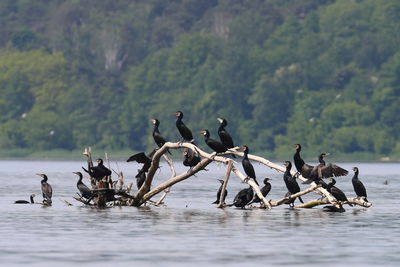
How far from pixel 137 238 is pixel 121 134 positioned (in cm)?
10133

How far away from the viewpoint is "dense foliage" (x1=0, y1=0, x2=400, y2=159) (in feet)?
411

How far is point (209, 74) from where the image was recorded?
135m

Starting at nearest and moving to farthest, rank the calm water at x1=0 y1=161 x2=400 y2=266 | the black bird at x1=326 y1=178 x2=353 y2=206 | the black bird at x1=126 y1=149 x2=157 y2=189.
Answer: the calm water at x1=0 y1=161 x2=400 y2=266, the black bird at x1=326 y1=178 x2=353 y2=206, the black bird at x1=126 y1=149 x2=157 y2=189

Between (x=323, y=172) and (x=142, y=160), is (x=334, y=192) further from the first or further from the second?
(x=142, y=160)

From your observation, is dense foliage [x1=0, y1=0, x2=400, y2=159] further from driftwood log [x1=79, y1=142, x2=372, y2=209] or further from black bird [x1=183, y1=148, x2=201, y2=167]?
black bird [x1=183, y1=148, x2=201, y2=167]

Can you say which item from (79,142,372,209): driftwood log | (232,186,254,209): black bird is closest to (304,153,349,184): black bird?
(79,142,372,209): driftwood log

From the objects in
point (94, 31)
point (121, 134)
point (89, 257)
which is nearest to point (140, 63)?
point (94, 31)

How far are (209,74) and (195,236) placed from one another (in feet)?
338

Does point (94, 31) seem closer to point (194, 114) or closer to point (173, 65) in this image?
point (173, 65)

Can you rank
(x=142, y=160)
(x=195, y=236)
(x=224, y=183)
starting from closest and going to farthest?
1. (x=195, y=236)
2. (x=224, y=183)
3. (x=142, y=160)

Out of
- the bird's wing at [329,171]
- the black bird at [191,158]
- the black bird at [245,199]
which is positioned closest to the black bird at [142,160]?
the black bird at [191,158]

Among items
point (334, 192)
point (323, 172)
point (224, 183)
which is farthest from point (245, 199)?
→ point (334, 192)

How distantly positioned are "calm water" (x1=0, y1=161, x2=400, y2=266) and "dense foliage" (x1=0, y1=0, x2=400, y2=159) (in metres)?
80.5

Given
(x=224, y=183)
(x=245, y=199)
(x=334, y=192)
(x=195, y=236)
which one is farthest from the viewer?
(x=245, y=199)
